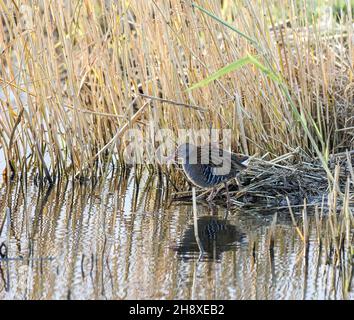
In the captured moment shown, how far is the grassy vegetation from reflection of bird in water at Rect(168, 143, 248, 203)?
308mm

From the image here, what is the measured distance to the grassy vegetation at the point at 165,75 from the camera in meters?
6.62

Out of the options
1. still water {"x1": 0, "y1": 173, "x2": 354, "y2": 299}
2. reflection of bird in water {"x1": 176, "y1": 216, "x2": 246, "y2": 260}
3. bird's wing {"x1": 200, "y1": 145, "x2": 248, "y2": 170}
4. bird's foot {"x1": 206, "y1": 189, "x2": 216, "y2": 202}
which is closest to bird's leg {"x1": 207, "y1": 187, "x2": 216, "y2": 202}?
bird's foot {"x1": 206, "y1": 189, "x2": 216, "y2": 202}

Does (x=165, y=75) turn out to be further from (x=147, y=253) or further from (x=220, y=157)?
(x=147, y=253)

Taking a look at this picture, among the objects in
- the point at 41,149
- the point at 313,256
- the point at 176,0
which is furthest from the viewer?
the point at 41,149

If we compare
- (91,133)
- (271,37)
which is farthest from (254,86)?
(91,133)

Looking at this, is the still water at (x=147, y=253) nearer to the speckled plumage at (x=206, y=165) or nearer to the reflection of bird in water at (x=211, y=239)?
the reflection of bird in water at (x=211, y=239)

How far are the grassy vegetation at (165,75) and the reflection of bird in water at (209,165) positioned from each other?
0.31 meters

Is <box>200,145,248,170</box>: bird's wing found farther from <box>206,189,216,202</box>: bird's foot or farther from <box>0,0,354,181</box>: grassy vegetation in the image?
<box>206,189,216,202</box>: bird's foot

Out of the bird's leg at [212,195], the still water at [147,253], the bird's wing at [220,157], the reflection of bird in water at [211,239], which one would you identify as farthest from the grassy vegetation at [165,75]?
the reflection of bird in water at [211,239]

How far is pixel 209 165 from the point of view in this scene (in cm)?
651

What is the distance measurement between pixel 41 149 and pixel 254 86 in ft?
6.45

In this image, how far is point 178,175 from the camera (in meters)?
7.25

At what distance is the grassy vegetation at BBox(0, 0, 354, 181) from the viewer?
6.62 metres
